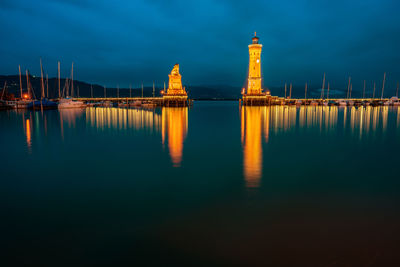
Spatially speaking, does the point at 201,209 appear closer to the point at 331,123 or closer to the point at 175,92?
the point at 331,123

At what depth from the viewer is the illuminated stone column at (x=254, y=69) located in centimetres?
8400

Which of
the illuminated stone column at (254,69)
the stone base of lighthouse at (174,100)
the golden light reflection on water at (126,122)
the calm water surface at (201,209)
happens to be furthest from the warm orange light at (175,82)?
the calm water surface at (201,209)

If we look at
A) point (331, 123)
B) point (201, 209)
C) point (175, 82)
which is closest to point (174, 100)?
point (175, 82)

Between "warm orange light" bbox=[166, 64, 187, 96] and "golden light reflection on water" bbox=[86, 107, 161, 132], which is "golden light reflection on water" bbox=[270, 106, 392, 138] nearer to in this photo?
"golden light reflection on water" bbox=[86, 107, 161, 132]

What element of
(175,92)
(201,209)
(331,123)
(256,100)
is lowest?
(201,209)

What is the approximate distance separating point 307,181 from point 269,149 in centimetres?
579

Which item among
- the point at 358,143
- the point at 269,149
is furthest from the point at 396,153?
the point at 269,149

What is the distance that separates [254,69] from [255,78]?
9.51 feet

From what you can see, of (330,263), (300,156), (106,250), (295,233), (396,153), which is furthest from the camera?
(396,153)

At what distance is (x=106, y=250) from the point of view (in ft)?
16.1

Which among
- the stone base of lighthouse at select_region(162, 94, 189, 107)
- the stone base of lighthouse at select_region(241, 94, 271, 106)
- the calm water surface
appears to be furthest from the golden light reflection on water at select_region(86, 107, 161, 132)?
the stone base of lighthouse at select_region(241, 94, 271, 106)

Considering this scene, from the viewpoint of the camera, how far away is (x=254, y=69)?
84500 mm

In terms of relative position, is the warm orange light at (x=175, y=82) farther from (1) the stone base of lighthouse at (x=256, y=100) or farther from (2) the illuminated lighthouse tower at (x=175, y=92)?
(1) the stone base of lighthouse at (x=256, y=100)

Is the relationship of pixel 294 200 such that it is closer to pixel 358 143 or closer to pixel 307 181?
pixel 307 181
